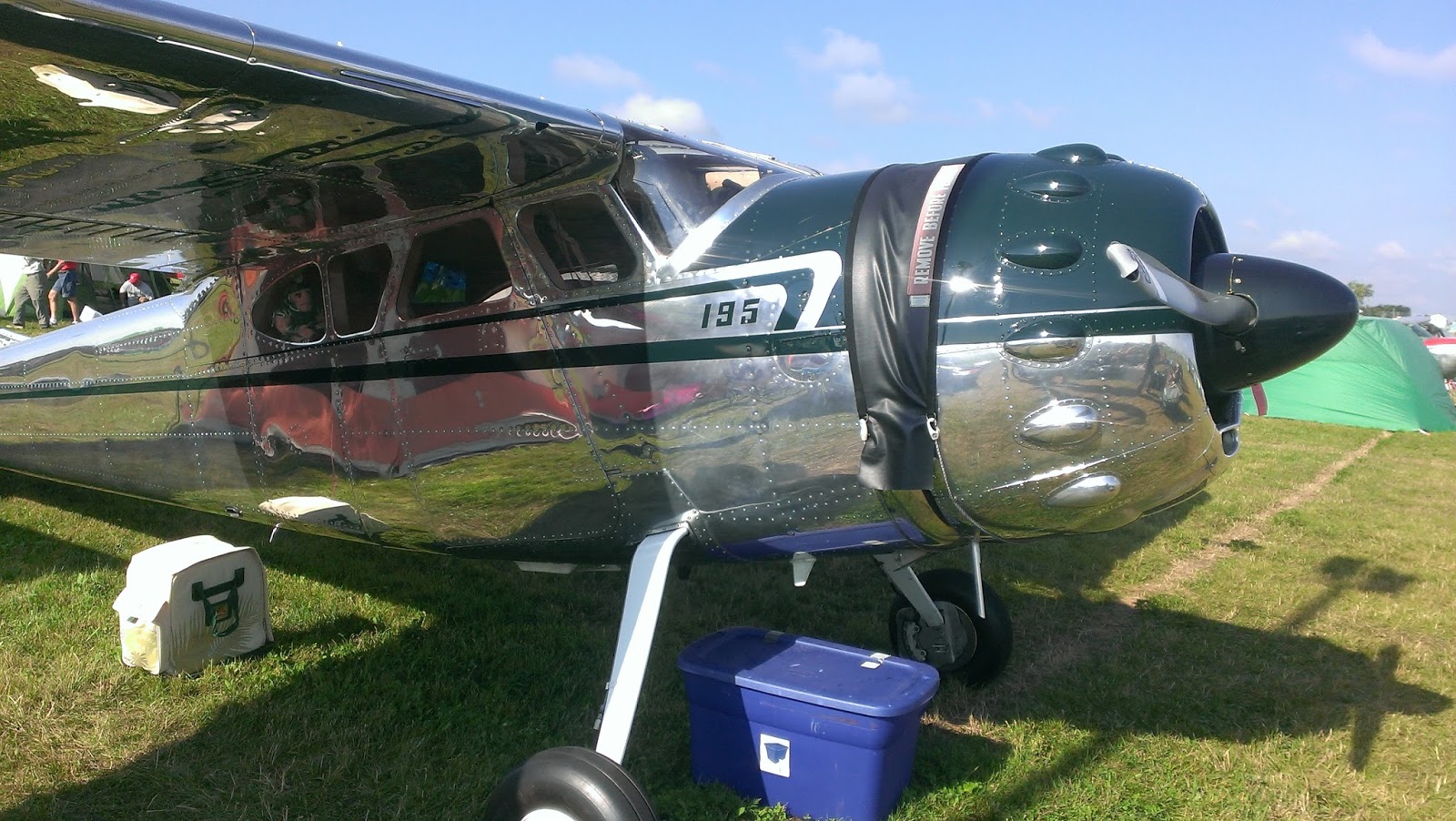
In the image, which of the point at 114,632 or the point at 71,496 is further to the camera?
the point at 71,496

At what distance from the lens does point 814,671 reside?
140 inches

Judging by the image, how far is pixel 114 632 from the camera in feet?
16.3

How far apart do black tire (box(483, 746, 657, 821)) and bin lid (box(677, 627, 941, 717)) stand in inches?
24.7

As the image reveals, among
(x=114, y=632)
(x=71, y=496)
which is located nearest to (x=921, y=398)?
(x=114, y=632)

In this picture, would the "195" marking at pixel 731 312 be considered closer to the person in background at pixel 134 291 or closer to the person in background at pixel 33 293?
the person in background at pixel 134 291

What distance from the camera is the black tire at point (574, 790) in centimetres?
295

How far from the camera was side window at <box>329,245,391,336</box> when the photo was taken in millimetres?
4070

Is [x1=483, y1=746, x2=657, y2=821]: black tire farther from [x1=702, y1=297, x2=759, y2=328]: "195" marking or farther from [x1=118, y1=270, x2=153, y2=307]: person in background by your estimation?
[x1=118, y1=270, x2=153, y2=307]: person in background

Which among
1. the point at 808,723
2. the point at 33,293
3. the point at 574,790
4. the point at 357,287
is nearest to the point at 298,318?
the point at 357,287

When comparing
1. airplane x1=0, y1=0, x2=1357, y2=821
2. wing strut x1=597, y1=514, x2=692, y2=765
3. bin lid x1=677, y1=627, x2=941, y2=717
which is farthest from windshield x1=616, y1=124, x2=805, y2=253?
bin lid x1=677, y1=627, x2=941, y2=717

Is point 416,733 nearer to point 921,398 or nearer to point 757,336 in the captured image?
point 757,336

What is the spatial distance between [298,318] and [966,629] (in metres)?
3.42

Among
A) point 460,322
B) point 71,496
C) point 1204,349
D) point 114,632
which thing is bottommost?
point 71,496

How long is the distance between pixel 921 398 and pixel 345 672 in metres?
3.05
